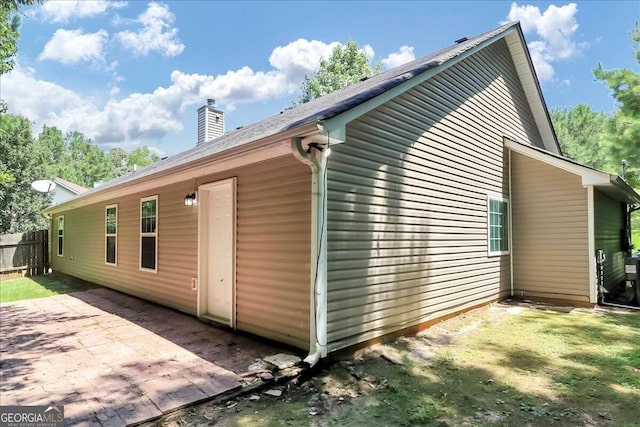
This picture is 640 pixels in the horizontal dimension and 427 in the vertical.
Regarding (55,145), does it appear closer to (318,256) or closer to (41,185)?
(41,185)

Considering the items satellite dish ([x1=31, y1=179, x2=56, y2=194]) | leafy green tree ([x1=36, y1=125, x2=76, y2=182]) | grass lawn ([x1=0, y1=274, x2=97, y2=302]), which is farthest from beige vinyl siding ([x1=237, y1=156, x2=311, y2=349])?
leafy green tree ([x1=36, y1=125, x2=76, y2=182])

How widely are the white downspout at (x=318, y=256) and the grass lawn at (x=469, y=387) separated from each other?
334mm

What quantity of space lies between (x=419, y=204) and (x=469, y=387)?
8.44 feet

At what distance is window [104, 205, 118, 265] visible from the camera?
9.32 meters

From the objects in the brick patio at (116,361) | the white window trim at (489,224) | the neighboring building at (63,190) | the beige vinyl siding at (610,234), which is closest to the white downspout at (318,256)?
the brick patio at (116,361)

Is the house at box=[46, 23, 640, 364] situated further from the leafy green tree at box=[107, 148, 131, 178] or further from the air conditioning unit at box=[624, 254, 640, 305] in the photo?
the leafy green tree at box=[107, 148, 131, 178]

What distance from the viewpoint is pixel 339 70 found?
2720cm

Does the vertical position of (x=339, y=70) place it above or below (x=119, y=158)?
above

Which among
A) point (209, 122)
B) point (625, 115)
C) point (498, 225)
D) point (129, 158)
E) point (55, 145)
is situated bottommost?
point (498, 225)

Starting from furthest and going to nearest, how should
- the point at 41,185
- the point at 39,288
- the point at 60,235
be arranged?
1. the point at 60,235
2. the point at 41,185
3. the point at 39,288

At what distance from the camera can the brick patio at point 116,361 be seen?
3.10 m

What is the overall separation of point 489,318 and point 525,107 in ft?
19.4

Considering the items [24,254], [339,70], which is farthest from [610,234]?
[339,70]

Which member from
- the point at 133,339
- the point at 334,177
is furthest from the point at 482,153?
the point at 133,339
